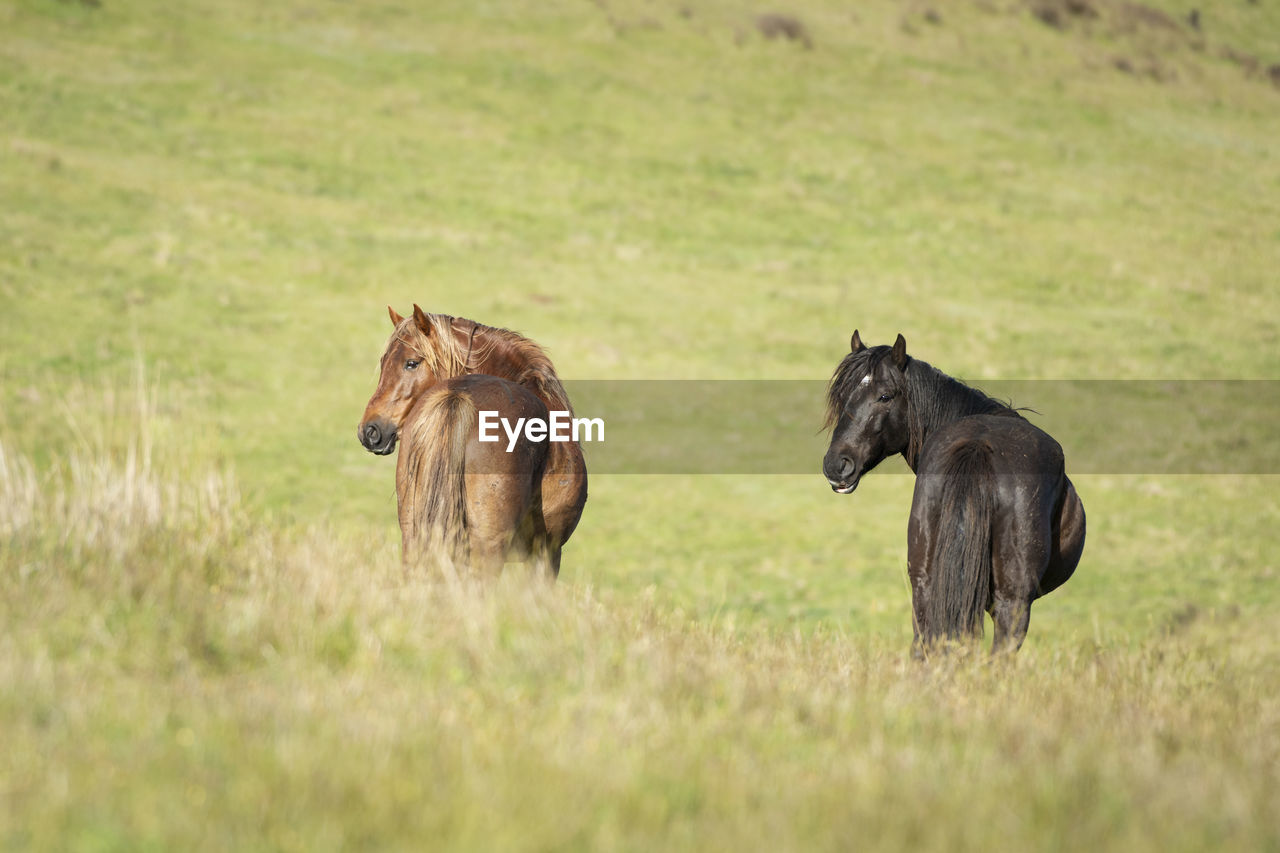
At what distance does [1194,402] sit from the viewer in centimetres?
2645

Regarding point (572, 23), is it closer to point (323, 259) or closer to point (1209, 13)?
point (323, 259)

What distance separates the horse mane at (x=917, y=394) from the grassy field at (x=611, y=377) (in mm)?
1644

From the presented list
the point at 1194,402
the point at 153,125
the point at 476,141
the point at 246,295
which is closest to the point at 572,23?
the point at 476,141

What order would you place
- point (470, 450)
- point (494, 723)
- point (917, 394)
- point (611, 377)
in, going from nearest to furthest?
1. point (494, 723)
2. point (470, 450)
3. point (917, 394)
4. point (611, 377)

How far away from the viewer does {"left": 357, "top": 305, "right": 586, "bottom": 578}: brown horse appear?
22.2 feet

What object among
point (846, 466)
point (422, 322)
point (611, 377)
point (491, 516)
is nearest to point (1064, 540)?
point (846, 466)

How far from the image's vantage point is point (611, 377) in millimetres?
24969

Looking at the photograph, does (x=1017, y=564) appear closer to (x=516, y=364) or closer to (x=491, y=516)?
(x=491, y=516)

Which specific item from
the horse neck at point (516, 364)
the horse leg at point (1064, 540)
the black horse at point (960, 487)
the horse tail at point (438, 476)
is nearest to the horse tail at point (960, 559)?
the black horse at point (960, 487)

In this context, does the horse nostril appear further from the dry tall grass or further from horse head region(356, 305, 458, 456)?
horse head region(356, 305, 458, 456)

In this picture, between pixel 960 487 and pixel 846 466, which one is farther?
pixel 846 466

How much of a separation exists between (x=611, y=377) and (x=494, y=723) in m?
21.0

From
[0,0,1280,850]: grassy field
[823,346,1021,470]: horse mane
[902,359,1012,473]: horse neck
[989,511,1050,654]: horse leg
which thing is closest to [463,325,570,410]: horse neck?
[0,0,1280,850]: grassy field

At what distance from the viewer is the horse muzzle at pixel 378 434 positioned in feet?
24.3
